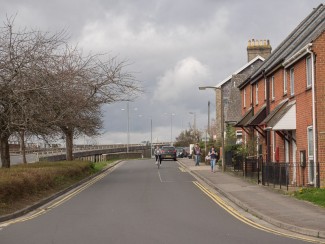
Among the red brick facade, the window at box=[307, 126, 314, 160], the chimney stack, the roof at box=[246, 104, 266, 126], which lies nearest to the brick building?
the chimney stack

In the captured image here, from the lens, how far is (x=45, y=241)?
1056 cm

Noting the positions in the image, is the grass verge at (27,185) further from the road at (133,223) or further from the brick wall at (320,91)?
the brick wall at (320,91)

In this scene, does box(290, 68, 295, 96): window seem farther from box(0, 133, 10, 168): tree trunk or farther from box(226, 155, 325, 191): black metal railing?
box(0, 133, 10, 168): tree trunk

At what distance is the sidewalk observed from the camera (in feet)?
39.8

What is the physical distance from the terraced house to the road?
14.5ft

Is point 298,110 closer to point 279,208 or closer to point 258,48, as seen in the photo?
point 279,208

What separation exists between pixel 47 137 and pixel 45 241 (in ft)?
59.3

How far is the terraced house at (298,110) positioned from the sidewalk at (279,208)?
189cm

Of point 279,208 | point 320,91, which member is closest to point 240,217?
point 279,208

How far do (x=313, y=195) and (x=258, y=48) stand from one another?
4175 centimetres

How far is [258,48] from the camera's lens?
2276 inches

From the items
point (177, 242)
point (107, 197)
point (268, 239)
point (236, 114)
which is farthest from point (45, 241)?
point (236, 114)

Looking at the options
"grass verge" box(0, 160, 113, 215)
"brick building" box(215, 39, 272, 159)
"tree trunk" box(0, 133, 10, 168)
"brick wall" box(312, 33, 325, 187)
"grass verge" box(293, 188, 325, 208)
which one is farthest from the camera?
"brick building" box(215, 39, 272, 159)

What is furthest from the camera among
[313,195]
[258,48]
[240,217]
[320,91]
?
[258,48]
